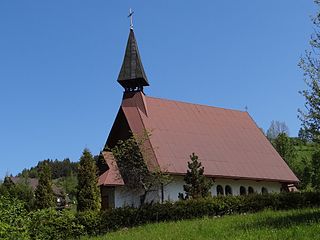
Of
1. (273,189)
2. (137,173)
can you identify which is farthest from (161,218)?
(273,189)

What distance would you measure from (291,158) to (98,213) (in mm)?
41764

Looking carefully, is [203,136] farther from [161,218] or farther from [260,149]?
[161,218]

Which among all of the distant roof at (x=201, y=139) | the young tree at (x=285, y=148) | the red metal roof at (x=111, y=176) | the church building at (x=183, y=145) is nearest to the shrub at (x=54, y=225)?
the church building at (x=183, y=145)

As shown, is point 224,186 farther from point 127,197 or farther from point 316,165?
point 316,165

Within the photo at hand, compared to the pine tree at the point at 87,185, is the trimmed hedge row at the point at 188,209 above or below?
below

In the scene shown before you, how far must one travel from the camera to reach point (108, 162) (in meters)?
33.2

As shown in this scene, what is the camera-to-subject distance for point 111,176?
32.6 metres

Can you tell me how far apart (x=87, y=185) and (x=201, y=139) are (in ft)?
35.1

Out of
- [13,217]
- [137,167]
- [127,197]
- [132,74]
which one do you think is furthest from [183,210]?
[132,74]

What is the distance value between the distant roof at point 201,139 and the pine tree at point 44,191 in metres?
4.85

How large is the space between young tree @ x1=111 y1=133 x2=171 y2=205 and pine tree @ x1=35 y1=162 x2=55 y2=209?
5464mm

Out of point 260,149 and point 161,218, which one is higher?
Answer: point 260,149

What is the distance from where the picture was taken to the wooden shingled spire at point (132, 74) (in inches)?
1468

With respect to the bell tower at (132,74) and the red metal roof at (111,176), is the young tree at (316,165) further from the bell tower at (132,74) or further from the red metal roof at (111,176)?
the bell tower at (132,74)
